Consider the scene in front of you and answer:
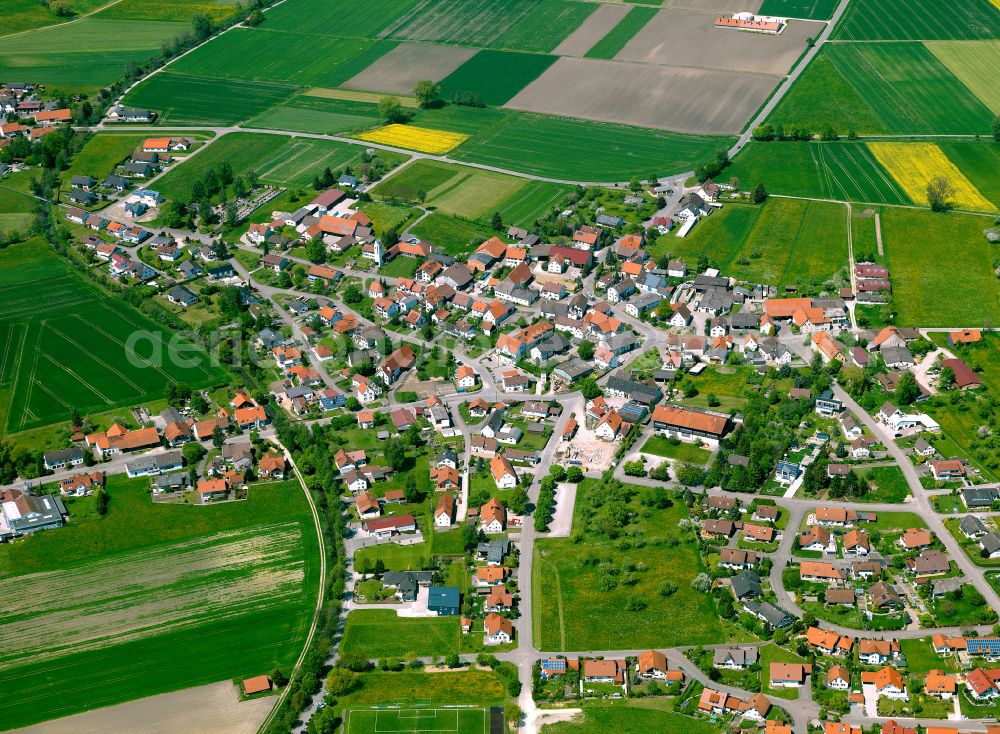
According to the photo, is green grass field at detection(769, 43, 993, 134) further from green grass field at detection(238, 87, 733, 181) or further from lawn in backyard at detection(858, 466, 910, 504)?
lawn in backyard at detection(858, 466, 910, 504)

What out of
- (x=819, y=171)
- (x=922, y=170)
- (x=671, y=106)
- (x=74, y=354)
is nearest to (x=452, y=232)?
(x=74, y=354)

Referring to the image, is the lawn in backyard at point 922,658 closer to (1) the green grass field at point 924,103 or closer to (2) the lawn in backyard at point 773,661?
(2) the lawn in backyard at point 773,661

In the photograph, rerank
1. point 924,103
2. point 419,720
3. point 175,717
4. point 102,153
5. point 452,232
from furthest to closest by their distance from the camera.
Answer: point 924,103
point 102,153
point 452,232
point 175,717
point 419,720

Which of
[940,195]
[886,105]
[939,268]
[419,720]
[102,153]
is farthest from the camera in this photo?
[886,105]

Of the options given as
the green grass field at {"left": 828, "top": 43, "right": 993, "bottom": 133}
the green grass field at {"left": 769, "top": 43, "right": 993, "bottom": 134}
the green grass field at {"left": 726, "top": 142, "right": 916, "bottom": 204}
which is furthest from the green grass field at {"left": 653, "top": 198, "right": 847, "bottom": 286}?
the green grass field at {"left": 828, "top": 43, "right": 993, "bottom": 133}

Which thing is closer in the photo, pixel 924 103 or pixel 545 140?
pixel 545 140

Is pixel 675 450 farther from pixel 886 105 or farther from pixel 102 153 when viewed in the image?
pixel 102 153

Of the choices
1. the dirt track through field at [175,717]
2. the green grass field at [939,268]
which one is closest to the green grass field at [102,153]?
the dirt track through field at [175,717]
